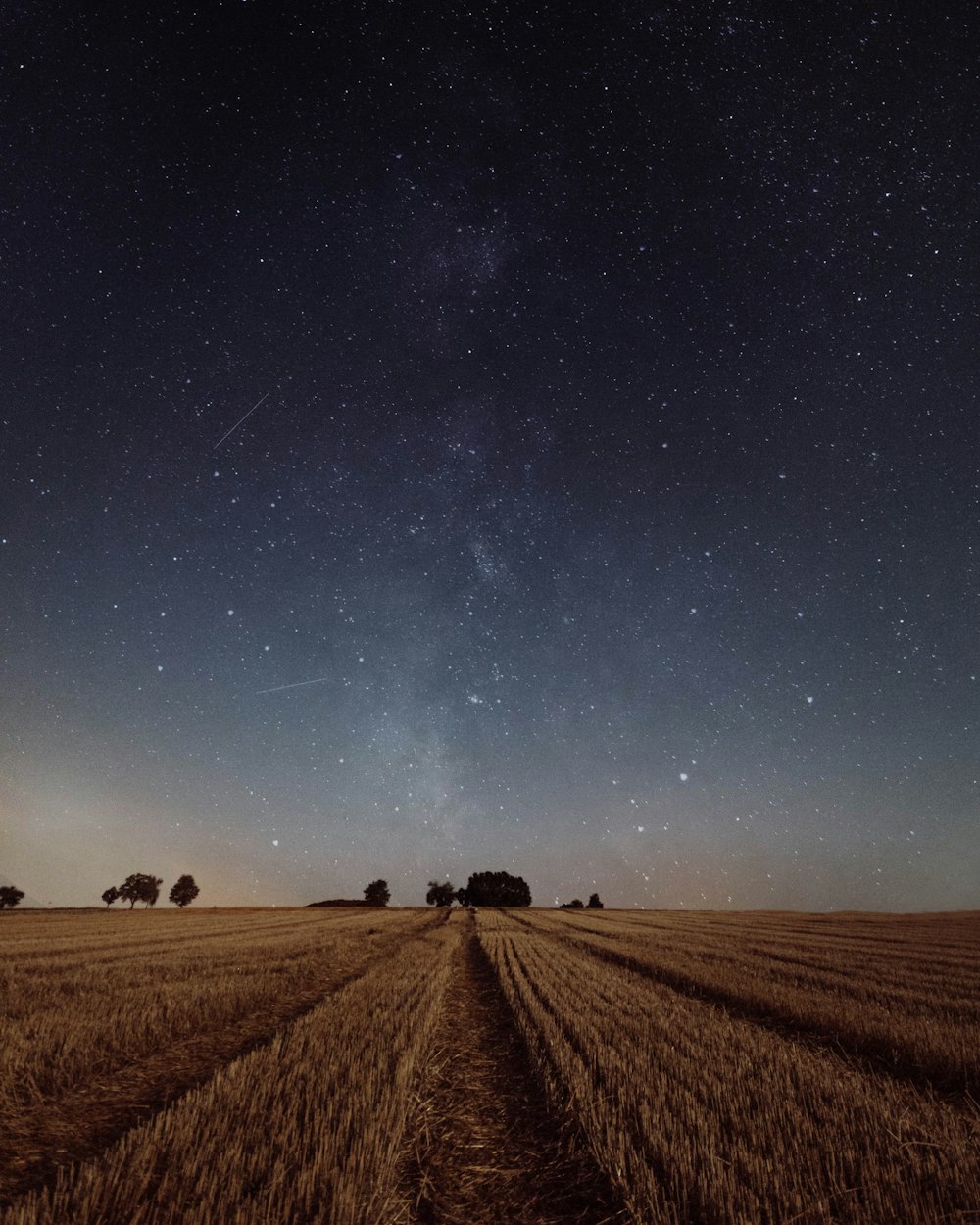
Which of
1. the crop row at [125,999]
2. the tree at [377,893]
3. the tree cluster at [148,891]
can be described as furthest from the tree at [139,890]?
the crop row at [125,999]

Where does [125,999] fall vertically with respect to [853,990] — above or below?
above

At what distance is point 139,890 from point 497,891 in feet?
226

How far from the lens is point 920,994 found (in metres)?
12.6

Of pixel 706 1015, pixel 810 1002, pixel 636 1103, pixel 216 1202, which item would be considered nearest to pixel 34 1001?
pixel 216 1202

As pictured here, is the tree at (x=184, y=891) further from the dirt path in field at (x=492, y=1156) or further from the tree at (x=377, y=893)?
the dirt path in field at (x=492, y=1156)

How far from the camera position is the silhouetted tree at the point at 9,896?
327ft

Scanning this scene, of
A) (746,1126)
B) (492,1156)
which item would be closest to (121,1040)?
(492,1156)

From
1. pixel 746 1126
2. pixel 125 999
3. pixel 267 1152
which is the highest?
pixel 125 999

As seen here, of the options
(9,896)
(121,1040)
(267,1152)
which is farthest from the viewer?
(9,896)

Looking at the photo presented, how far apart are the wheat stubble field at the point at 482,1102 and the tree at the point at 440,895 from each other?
382 feet

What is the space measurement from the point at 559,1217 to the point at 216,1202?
7.43ft

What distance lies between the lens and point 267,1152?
4539mm

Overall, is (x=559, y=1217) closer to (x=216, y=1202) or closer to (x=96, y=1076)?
(x=216, y=1202)

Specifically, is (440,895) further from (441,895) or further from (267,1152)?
(267,1152)
